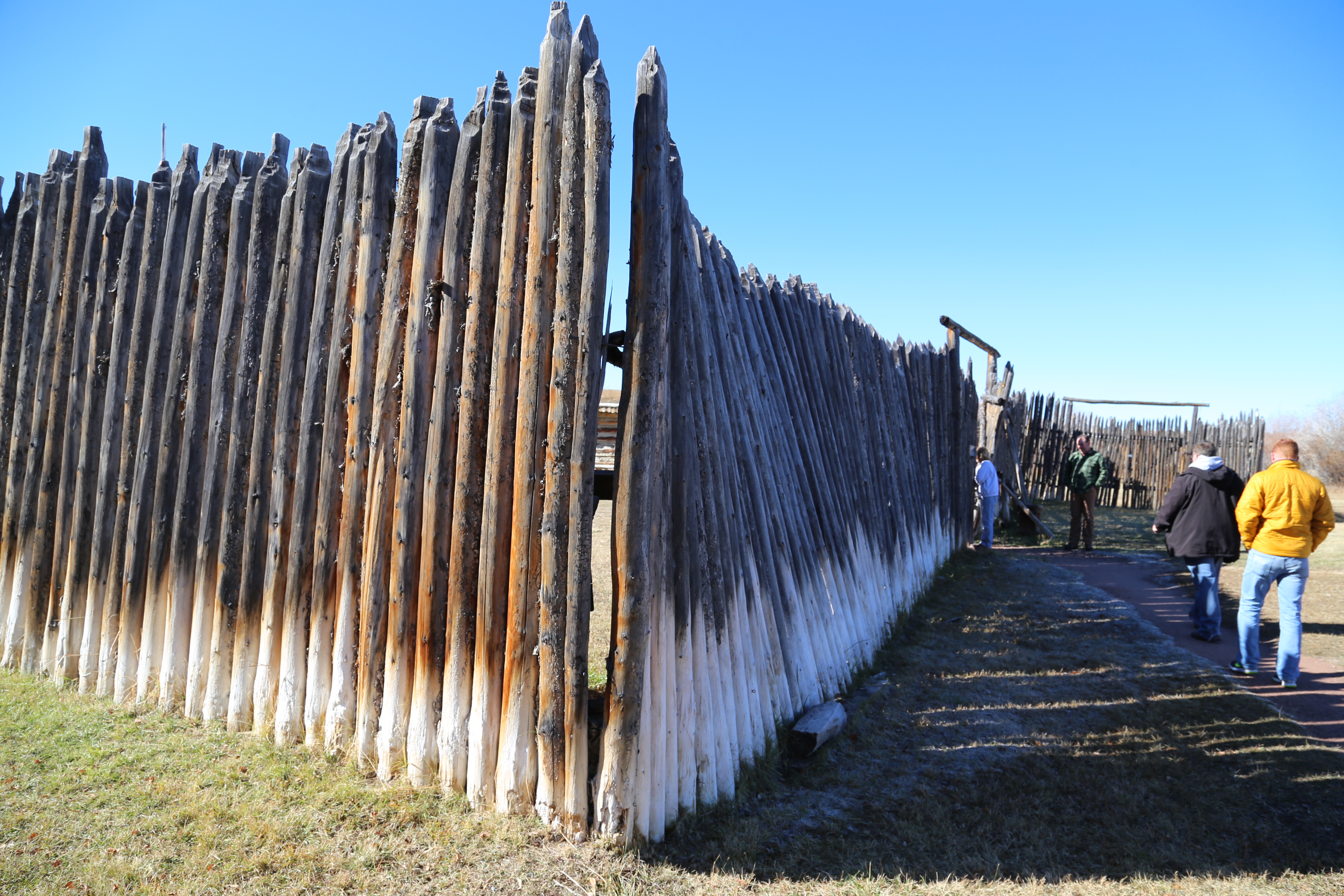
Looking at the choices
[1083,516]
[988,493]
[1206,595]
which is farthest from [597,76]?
[1083,516]

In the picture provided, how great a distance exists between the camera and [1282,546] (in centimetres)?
584

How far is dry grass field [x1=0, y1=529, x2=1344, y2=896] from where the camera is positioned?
9.04 ft

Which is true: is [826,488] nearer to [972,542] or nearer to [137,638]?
[137,638]

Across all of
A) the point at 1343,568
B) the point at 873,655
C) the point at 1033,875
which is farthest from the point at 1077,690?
the point at 1343,568

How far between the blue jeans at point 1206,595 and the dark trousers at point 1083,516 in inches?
180

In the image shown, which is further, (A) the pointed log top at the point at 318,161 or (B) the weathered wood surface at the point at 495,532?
(A) the pointed log top at the point at 318,161

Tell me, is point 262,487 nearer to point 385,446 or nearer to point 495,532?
point 385,446

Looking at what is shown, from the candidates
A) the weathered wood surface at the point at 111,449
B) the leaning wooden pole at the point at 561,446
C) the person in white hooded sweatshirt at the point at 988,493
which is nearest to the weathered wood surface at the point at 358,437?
the leaning wooden pole at the point at 561,446

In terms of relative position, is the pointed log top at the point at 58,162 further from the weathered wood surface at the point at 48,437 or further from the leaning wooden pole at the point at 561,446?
the leaning wooden pole at the point at 561,446

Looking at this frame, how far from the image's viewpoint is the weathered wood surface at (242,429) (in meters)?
3.78

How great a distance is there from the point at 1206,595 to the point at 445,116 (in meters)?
7.37

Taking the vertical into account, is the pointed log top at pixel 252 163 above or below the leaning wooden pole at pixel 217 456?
above

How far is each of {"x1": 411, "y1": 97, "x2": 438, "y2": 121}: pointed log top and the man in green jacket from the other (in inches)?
400

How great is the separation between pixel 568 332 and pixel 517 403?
1.20 feet
